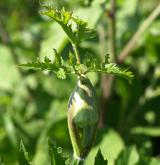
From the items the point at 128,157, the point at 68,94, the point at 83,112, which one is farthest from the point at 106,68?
the point at 68,94

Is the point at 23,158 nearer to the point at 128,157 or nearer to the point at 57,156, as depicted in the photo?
the point at 57,156

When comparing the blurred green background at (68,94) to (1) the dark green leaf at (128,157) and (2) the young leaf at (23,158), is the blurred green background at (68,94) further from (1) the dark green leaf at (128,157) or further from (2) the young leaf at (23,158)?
(2) the young leaf at (23,158)

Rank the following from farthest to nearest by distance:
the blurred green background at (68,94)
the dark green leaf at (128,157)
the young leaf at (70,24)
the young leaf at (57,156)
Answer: the blurred green background at (68,94) → the dark green leaf at (128,157) → the young leaf at (57,156) → the young leaf at (70,24)

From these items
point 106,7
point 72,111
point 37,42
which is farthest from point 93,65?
point 37,42

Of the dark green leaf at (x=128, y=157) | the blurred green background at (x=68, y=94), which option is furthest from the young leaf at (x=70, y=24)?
the blurred green background at (x=68, y=94)

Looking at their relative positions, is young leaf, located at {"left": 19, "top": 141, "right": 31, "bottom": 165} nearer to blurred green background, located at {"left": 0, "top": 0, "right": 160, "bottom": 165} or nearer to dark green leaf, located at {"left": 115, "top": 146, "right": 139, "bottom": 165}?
dark green leaf, located at {"left": 115, "top": 146, "right": 139, "bottom": 165}

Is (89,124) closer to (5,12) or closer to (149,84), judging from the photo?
(149,84)
